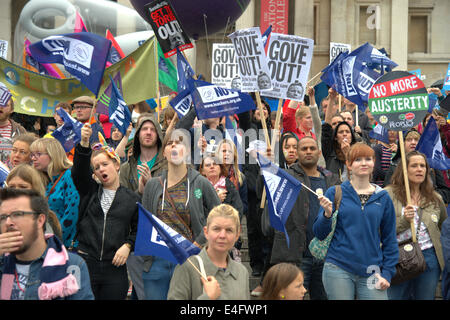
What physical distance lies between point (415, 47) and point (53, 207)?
35076 mm

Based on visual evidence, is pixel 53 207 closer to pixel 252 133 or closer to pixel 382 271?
pixel 382 271

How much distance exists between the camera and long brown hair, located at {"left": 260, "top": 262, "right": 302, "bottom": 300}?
4703 millimetres

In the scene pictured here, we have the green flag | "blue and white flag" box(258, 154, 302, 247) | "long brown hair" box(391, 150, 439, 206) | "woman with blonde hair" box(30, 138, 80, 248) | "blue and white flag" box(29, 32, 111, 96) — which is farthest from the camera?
the green flag

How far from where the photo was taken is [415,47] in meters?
38.9

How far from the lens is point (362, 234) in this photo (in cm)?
601

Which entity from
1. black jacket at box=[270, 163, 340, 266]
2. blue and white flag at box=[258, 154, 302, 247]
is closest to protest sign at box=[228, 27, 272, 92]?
black jacket at box=[270, 163, 340, 266]

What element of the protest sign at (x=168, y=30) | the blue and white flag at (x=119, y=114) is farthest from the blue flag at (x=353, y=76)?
the blue and white flag at (x=119, y=114)

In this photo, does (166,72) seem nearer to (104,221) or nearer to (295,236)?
(295,236)

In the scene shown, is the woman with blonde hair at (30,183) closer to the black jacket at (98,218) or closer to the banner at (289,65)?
the black jacket at (98,218)

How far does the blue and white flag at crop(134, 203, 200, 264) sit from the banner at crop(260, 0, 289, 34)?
1780 cm

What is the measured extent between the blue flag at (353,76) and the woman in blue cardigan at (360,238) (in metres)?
4.34

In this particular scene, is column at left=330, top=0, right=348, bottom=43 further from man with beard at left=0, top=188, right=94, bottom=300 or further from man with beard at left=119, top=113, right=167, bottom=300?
man with beard at left=0, top=188, right=94, bottom=300

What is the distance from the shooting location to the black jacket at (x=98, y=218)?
6.17 m

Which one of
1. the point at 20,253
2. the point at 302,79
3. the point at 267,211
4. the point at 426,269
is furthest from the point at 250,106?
the point at 20,253
